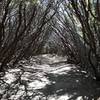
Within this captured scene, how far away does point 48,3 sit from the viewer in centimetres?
1619

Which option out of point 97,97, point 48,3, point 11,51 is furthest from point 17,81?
point 48,3

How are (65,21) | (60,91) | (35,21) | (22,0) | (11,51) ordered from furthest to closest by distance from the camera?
(65,21)
(35,21)
(11,51)
(22,0)
(60,91)

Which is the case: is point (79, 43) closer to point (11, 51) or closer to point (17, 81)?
point (11, 51)

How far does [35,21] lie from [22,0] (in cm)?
887

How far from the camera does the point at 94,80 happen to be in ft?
39.7

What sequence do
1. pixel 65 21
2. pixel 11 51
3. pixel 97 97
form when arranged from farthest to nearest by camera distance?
pixel 65 21, pixel 11 51, pixel 97 97

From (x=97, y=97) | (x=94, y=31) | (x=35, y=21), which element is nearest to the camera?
(x=97, y=97)

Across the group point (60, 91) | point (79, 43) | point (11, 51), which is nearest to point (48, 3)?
point (79, 43)

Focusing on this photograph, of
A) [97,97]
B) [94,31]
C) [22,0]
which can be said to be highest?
[22,0]

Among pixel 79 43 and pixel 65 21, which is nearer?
pixel 79 43

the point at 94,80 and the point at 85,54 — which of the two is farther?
the point at 85,54

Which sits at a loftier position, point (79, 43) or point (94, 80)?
point (79, 43)

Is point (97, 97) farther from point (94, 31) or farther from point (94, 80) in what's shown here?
point (94, 31)

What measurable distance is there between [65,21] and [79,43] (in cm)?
483
